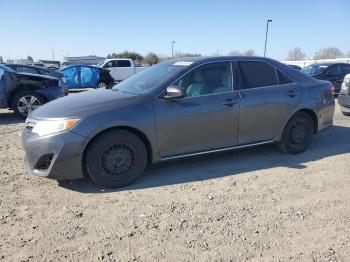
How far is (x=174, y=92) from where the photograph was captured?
476 cm

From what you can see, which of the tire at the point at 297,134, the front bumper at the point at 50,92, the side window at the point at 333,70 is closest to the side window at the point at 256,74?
the tire at the point at 297,134

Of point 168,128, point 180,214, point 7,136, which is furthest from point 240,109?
point 7,136

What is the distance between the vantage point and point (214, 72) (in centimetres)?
530

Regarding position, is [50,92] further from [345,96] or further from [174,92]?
[345,96]

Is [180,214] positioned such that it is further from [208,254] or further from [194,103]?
[194,103]

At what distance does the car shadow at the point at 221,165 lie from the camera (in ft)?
15.6

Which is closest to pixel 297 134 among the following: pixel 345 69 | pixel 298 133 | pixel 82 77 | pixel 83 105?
pixel 298 133

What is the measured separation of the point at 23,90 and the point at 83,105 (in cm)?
549

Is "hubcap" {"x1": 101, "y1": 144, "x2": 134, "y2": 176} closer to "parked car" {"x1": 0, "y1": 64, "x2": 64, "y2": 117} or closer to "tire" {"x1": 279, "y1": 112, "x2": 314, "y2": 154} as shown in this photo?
"tire" {"x1": 279, "y1": 112, "x2": 314, "y2": 154}

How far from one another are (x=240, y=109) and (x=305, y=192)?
146 centimetres

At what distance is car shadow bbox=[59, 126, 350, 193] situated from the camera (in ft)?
15.6

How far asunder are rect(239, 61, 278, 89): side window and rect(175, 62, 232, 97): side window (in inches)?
9.7

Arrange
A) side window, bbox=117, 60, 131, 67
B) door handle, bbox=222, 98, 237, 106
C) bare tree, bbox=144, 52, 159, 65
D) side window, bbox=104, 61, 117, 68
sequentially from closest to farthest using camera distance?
door handle, bbox=222, 98, 237, 106, side window, bbox=104, 61, 117, 68, side window, bbox=117, 60, 131, 67, bare tree, bbox=144, 52, 159, 65

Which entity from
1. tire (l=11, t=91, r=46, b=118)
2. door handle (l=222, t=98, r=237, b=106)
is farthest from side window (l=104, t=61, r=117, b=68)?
door handle (l=222, t=98, r=237, b=106)
